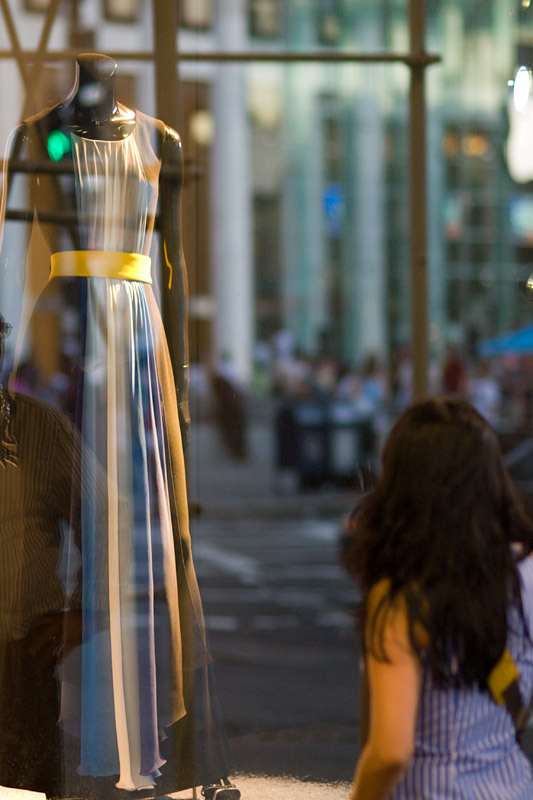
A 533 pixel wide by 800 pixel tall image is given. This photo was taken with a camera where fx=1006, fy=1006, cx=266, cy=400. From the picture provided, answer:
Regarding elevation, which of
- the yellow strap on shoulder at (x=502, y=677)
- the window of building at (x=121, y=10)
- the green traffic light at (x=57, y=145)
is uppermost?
the window of building at (x=121, y=10)

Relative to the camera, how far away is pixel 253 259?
21141mm

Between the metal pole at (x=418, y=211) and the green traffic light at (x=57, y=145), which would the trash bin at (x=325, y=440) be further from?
the green traffic light at (x=57, y=145)

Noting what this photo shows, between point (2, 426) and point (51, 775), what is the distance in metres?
0.78

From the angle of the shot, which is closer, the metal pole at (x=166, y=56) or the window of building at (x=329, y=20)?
the metal pole at (x=166, y=56)

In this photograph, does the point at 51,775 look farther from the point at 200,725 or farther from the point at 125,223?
the point at 125,223

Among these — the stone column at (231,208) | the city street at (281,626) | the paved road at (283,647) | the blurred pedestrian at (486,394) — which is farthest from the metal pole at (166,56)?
the stone column at (231,208)

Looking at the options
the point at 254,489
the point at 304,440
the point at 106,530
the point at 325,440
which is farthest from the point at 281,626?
the point at 254,489

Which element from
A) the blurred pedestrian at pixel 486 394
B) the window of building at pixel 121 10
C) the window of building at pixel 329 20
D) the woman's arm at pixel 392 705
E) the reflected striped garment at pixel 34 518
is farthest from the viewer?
the window of building at pixel 329 20

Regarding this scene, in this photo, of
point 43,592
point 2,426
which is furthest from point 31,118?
point 43,592

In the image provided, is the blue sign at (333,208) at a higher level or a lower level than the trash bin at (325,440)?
higher

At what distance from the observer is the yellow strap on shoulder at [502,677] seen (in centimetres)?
142

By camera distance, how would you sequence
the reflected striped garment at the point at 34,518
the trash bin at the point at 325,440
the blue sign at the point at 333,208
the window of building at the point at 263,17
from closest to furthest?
the reflected striped garment at the point at 34,518 → the trash bin at the point at 325,440 → the window of building at the point at 263,17 → the blue sign at the point at 333,208

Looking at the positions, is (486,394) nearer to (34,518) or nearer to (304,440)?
(304,440)

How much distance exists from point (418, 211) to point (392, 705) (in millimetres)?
1886
